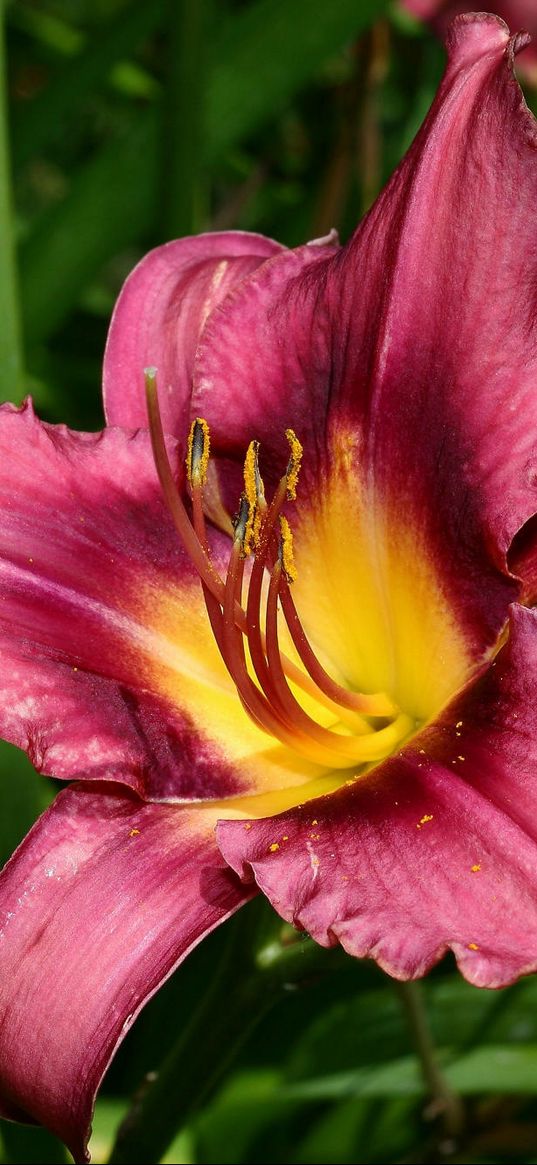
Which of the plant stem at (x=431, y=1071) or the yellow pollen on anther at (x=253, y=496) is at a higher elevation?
the yellow pollen on anther at (x=253, y=496)

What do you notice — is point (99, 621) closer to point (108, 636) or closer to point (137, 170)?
point (108, 636)

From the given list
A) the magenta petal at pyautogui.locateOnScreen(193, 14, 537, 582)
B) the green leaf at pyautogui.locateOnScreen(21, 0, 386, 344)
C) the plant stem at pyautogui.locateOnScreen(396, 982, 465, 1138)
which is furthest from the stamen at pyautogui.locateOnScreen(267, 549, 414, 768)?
the green leaf at pyautogui.locateOnScreen(21, 0, 386, 344)

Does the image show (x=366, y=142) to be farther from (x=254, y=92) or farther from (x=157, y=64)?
(x=157, y=64)

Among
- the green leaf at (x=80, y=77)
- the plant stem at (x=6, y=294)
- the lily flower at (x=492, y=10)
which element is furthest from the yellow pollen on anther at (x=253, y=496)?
the lily flower at (x=492, y=10)

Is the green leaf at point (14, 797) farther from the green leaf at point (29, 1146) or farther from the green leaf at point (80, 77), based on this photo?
the green leaf at point (80, 77)

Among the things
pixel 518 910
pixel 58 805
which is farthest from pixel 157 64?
pixel 518 910
